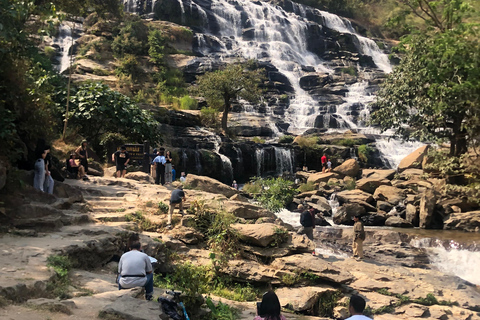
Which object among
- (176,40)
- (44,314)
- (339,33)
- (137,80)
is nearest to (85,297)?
(44,314)

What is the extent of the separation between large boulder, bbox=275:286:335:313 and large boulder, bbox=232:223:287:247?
1.29 metres

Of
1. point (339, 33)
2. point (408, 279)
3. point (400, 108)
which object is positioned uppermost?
point (339, 33)

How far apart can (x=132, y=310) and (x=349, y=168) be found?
72.3ft

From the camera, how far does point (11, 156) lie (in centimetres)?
943

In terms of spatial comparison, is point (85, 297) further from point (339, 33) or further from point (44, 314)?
point (339, 33)

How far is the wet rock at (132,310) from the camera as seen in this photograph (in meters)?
5.00

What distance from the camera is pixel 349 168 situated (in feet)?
84.4

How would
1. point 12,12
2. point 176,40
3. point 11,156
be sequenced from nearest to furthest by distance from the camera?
point 12,12 → point 11,156 → point 176,40

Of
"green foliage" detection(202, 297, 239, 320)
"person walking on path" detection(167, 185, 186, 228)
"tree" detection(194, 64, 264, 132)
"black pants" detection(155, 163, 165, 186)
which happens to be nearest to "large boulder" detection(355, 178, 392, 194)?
"tree" detection(194, 64, 264, 132)

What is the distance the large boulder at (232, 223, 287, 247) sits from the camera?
33.3 ft

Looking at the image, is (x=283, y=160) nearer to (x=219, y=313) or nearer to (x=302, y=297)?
(x=302, y=297)

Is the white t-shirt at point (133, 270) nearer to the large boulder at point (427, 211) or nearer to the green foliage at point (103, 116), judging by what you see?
the green foliage at point (103, 116)

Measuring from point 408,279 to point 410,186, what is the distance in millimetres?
12230

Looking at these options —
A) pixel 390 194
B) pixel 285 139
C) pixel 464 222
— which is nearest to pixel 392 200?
pixel 390 194
